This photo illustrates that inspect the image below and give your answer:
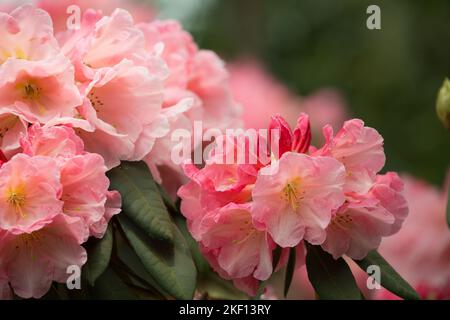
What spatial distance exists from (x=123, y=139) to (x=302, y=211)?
6.7 inches

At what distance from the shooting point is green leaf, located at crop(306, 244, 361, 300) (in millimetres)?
790

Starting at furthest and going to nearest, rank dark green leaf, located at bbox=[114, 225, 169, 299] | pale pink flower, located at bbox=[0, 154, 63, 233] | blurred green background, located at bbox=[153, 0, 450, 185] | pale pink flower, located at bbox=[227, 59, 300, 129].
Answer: blurred green background, located at bbox=[153, 0, 450, 185] → pale pink flower, located at bbox=[227, 59, 300, 129] → dark green leaf, located at bbox=[114, 225, 169, 299] → pale pink flower, located at bbox=[0, 154, 63, 233]

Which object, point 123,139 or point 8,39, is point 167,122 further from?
point 8,39

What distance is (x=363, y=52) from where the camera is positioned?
10.8 feet

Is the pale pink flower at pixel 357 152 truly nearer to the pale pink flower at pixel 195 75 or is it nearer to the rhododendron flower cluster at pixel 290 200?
the rhododendron flower cluster at pixel 290 200

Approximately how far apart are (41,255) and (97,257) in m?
0.05

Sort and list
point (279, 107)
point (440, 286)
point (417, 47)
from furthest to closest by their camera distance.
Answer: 1. point (417, 47)
2. point (279, 107)
3. point (440, 286)

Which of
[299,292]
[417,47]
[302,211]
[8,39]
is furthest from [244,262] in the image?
[417,47]

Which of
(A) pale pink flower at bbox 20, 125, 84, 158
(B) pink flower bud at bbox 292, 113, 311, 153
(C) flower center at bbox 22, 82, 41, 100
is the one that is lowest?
(B) pink flower bud at bbox 292, 113, 311, 153

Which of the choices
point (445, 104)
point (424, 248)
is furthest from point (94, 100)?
point (424, 248)

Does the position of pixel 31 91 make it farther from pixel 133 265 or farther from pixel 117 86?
pixel 133 265

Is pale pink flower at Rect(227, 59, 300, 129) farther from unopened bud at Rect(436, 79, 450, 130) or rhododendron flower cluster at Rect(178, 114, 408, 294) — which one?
rhododendron flower cluster at Rect(178, 114, 408, 294)

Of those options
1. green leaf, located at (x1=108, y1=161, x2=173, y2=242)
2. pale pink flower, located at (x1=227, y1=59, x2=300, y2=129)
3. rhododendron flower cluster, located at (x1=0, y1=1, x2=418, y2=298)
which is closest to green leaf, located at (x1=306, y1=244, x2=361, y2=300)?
rhododendron flower cluster, located at (x1=0, y1=1, x2=418, y2=298)

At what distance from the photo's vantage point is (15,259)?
753mm
